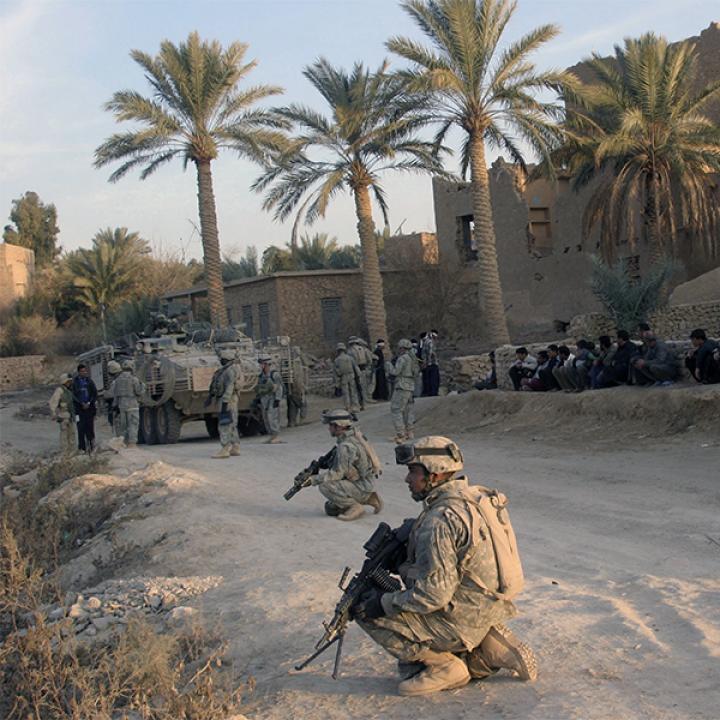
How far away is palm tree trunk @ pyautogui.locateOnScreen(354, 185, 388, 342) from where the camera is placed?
78.8 ft

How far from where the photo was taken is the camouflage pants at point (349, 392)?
19578 millimetres

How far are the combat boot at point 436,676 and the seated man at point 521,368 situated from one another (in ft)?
40.9

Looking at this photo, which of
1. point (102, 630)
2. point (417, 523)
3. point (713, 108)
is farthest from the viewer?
point (713, 108)

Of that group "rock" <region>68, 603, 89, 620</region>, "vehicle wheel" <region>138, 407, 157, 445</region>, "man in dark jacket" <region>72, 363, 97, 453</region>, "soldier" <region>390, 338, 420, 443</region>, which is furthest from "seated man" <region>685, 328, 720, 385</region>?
"man in dark jacket" <region>72, 363, 97, 453</region>

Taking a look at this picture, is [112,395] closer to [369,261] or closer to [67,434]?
[67,434]

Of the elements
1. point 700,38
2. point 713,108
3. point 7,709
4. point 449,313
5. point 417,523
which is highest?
point 700,38

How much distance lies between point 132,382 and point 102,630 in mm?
10653

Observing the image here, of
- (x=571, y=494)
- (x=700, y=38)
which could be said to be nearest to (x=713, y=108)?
(x=700, y=38)

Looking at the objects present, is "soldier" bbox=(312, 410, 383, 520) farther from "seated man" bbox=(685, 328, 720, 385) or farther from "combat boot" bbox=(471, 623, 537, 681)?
"seated man" bbox=(685, 328, 720, 385)

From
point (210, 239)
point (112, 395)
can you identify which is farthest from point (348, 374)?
point (210, 239)

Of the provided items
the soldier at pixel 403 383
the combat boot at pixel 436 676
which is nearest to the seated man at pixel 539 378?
the soldier at pixel 403 383

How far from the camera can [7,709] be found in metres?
5.66

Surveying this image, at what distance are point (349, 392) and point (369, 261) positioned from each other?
523cm

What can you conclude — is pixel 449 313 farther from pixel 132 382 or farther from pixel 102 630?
pixel 102 630
